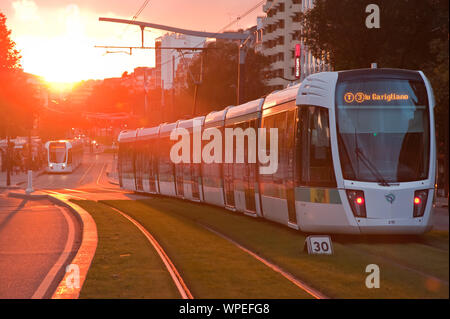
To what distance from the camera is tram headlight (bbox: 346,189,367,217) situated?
1499 cm

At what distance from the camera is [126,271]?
39.7ft

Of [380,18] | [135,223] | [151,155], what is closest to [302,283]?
[135,223]

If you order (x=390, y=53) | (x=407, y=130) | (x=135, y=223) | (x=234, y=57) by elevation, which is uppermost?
(x=234, y=57)

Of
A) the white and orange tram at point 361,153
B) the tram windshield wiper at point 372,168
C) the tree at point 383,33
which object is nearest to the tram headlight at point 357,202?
the white and orange tram at point 361,153

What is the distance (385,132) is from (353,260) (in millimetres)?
3062

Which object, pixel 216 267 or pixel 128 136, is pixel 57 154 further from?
pixel 216 267

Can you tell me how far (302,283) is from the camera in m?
10.8

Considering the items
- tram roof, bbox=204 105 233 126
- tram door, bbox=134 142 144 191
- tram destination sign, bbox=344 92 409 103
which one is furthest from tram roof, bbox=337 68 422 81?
tram door, bbox=134 142 144 191

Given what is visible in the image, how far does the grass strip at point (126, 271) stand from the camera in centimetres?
1019

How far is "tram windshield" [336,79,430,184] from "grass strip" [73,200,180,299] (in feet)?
12.9

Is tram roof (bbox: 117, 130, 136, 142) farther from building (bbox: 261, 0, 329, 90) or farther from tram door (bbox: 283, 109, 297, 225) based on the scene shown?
building (bbox: 261, 0, 329, 90)

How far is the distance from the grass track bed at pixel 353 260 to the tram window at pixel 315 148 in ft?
3.97

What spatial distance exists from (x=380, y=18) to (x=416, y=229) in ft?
58.1

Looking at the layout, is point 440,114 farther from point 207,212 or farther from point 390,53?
point 207,212
